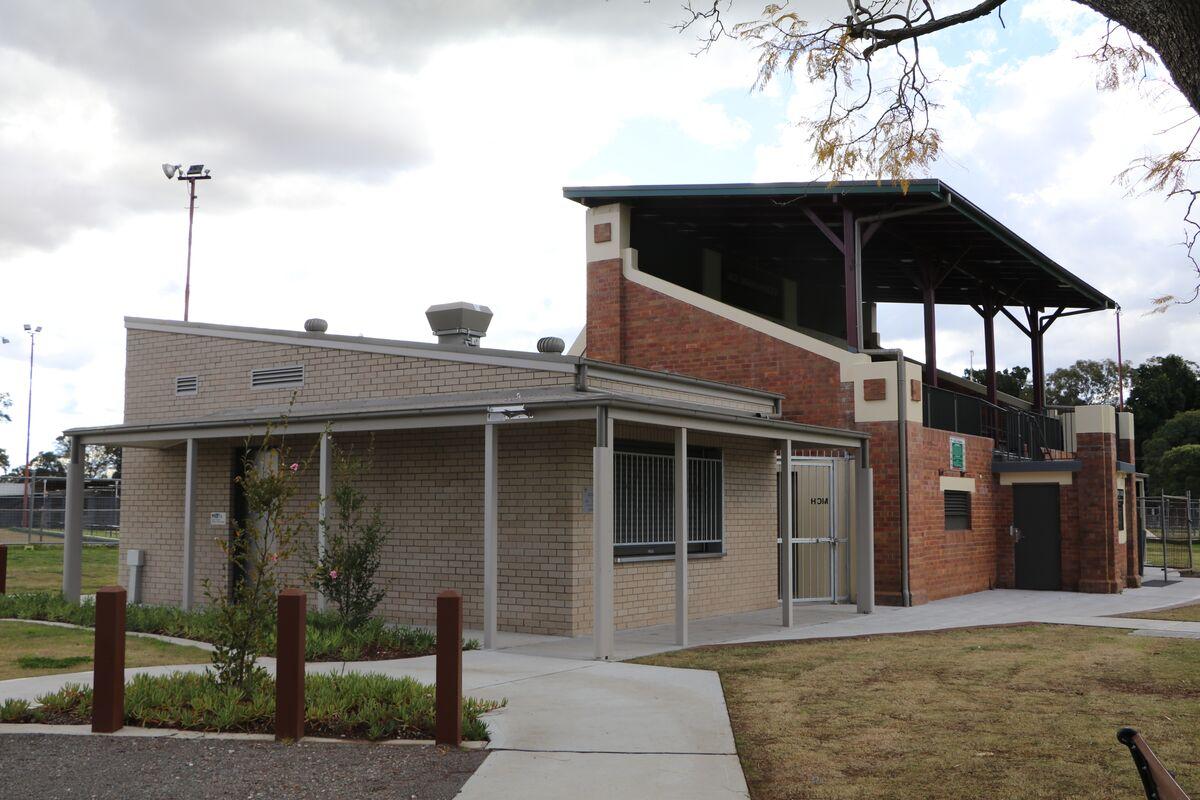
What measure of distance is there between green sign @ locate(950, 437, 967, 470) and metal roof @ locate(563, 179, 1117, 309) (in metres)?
3.88

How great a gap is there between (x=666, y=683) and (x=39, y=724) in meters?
4.93

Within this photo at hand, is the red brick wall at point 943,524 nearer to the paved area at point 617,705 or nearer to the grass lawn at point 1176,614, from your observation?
the paved area at point 617,705

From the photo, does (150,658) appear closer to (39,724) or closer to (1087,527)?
(39,724)

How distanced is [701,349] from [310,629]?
30.8ft

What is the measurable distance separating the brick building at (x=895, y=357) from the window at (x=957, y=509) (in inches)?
1.7

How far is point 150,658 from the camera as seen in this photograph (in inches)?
428

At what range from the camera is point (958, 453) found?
1967 centimetres

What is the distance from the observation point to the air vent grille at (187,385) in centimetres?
1788

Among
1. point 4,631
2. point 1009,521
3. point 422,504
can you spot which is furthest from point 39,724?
point 1009,521

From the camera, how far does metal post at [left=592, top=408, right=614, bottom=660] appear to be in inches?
435

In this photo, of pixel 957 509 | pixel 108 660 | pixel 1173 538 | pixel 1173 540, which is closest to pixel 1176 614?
pixel 957 509

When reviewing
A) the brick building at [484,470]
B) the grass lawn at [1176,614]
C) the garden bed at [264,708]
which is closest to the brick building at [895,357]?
the brick building at [484,470]

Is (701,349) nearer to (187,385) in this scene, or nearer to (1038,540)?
(1038,540)

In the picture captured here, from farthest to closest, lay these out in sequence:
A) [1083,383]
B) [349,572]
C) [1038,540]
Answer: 1. [1083,383]
2. [1038,540]
3. [349,572]
